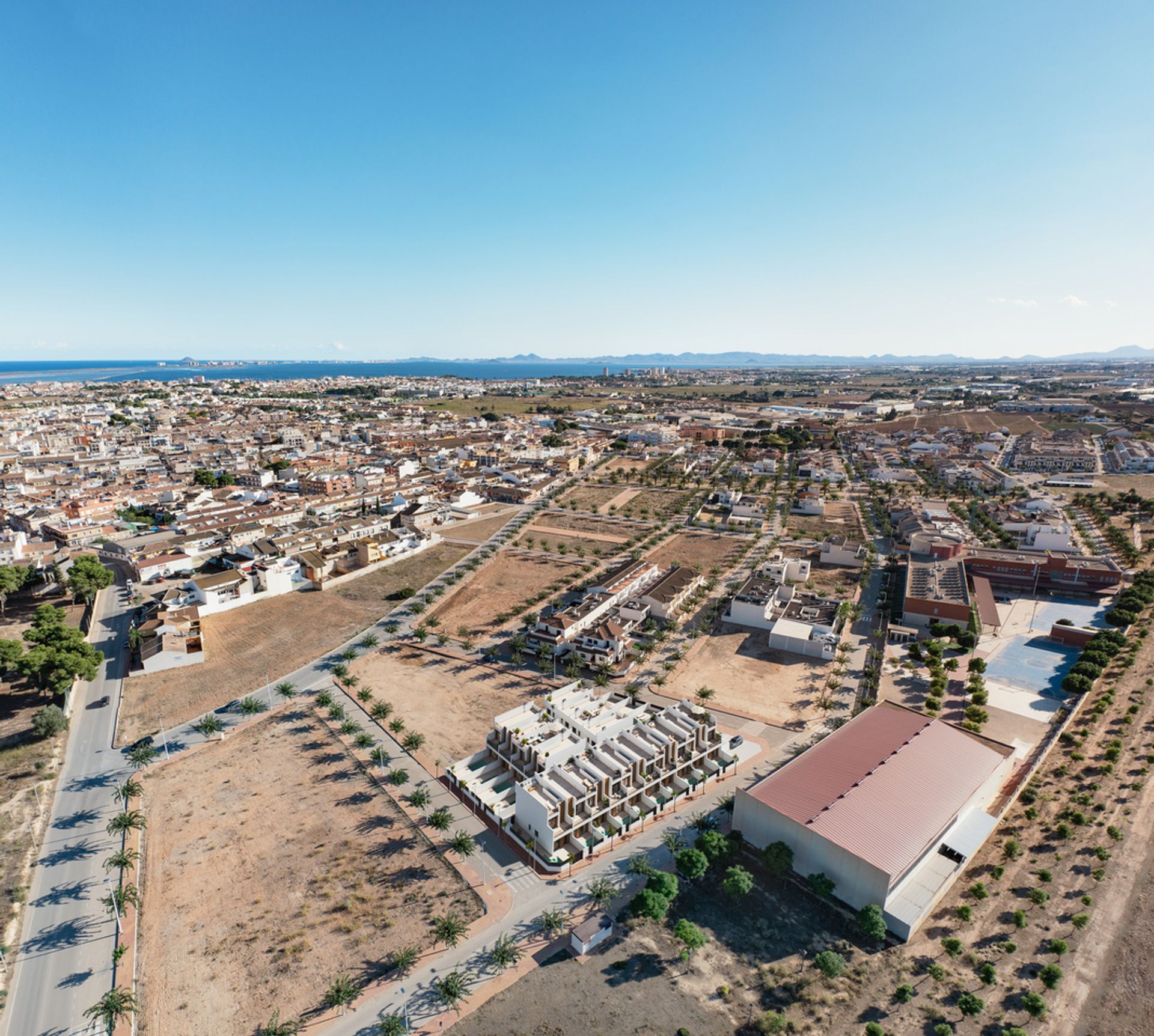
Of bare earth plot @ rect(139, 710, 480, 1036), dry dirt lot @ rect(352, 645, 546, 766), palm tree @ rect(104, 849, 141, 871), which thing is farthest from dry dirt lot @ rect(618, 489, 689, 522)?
palm tree @ rect(104, 849, 141, 871)

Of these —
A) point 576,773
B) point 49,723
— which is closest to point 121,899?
point 49,723

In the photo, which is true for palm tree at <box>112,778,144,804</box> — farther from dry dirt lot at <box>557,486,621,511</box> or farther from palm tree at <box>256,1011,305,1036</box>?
dry dirt lot at <box>557,486,621,511</box>

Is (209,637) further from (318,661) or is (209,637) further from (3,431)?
(3,431)

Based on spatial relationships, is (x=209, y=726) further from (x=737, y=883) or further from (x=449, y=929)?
(x=737, y=883)

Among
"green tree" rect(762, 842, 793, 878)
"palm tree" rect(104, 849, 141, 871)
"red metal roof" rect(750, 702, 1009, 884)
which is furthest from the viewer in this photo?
"palm tree" rect(104, 849, 141, 871)

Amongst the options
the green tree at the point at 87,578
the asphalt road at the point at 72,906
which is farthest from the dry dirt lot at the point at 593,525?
the asphalt road at the point at 72,906
